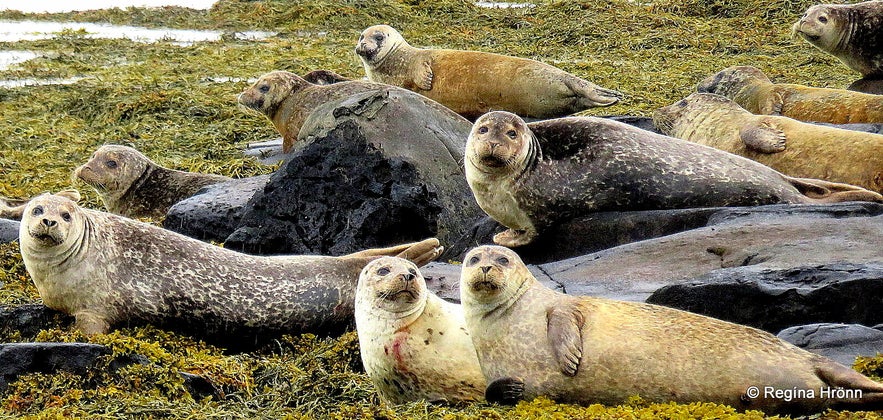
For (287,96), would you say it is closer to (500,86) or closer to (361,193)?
(500,86)

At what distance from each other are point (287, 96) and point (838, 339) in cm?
758

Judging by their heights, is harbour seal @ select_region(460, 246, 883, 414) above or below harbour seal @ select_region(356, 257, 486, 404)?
above

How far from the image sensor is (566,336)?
5031mm

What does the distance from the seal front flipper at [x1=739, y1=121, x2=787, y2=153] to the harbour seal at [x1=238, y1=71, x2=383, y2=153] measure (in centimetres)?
378

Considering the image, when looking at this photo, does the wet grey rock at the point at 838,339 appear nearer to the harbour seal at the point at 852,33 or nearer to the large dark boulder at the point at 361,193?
the large dark boulder at the point at 361,193

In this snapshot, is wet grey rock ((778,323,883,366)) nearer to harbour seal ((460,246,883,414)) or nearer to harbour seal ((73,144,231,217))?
harbour seal ((460,246,883,414))

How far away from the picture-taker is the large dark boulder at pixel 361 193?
8312 mm

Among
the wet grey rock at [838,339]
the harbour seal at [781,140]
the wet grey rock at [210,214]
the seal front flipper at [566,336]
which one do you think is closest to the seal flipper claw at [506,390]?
the seal front flipper at [566,336]

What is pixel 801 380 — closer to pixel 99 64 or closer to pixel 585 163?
pixel 585 163

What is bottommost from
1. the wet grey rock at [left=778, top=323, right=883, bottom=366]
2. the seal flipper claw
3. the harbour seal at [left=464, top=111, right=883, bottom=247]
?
the harbour seal at [left=464, top=111, right=883, bottom=247]

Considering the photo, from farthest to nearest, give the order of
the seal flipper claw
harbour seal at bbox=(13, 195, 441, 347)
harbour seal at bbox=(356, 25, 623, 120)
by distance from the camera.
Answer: harbour seal at bbox=(356, 25, 623, 120) → harbour seal at bbox=(13, 195, 441, 347) → the seal flipper claw

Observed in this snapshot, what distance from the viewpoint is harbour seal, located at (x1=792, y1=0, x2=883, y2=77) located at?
1252 centimetres

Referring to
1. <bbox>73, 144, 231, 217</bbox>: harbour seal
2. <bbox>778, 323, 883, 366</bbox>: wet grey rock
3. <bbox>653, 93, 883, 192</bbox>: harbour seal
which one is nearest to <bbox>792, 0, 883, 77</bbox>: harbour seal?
<bbox>653, 93, 883, 192</bbox>: harbour seal

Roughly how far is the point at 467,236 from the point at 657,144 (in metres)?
1.39
